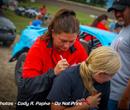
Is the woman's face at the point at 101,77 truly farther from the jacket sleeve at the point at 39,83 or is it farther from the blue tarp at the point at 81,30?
the blue tarp at the point at 81,30

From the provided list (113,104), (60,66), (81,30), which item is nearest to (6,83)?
(81,30)

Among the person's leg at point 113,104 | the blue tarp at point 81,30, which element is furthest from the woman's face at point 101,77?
the blue tarp at point 81,30

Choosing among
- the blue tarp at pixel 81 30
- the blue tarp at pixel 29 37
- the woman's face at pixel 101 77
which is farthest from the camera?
the blue tarp at pixel 29 37

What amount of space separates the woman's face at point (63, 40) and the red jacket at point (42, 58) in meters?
0.05

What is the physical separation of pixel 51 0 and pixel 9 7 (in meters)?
15.9

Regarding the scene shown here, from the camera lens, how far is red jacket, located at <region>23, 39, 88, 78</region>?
268cm

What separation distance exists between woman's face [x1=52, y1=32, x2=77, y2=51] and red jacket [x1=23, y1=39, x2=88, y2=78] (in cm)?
5

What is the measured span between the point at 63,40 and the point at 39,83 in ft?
1.11

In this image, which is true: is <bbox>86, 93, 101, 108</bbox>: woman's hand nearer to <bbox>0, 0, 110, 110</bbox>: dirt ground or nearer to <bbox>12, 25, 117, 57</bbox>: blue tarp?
<bbox>0, 0, 110, 110</bbox>: dirt ground

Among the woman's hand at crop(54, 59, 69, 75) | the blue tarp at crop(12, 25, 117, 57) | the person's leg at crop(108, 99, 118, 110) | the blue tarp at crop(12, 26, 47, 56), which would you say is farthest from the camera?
the blue tarp at crop(12, 26, 47, 56)

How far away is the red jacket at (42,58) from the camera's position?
2680mm

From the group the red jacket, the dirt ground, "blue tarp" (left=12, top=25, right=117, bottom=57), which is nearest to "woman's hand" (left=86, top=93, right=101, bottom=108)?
the red jacket

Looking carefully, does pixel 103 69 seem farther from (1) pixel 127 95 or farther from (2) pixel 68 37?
(1) pixel 127 95

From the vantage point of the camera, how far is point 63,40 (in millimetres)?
2701
